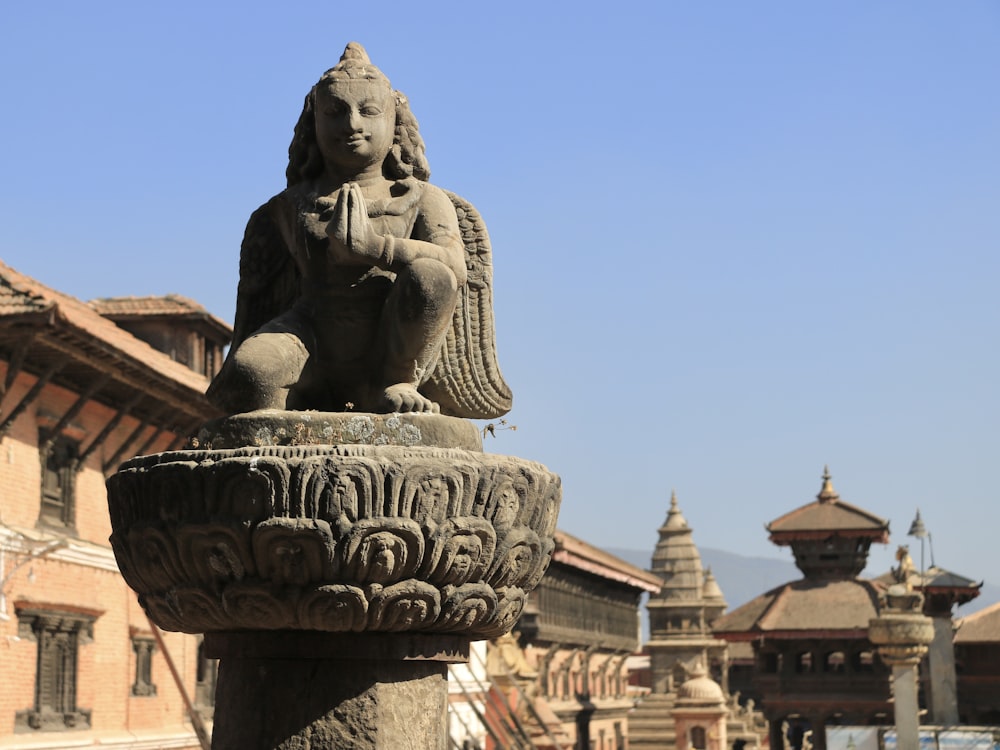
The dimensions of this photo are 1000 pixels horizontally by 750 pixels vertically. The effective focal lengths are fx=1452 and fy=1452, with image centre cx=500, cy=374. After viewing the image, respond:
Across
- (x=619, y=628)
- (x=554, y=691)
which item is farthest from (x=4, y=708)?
(x=619, y=628)

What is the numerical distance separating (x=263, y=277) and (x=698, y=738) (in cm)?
3724

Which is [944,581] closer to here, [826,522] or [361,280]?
[826,522]

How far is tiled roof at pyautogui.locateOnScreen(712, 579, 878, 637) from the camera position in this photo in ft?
164

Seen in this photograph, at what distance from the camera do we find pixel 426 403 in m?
5.52

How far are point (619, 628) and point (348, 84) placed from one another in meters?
48.0

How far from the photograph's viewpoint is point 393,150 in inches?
230

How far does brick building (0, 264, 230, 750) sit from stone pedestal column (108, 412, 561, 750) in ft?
38.0

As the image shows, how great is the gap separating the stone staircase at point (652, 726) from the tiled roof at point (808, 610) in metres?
4.10

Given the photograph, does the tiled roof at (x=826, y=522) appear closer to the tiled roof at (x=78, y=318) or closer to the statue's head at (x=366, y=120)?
the tiled roof at (x=78, y=318)

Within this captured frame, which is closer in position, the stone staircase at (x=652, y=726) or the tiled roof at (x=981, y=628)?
the tiled roof at (x=981, y=628)

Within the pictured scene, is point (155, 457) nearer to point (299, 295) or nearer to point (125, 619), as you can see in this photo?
point (299, 295)

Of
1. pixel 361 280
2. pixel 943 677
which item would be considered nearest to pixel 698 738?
pixel 943 677

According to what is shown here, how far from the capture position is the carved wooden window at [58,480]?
733 inches

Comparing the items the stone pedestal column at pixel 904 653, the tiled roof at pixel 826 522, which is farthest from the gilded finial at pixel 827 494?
the stone pedestal column at pixel 904 653
